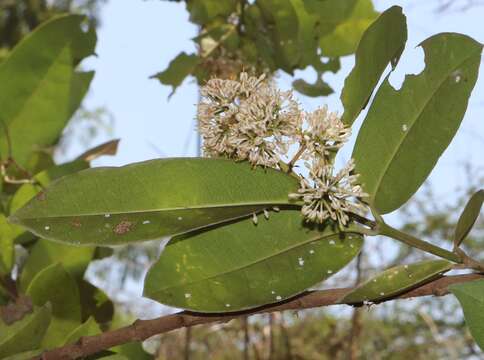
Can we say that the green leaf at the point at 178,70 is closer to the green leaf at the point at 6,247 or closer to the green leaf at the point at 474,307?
the green leaf at the point at 6,247

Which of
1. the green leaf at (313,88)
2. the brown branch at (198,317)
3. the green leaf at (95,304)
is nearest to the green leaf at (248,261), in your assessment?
the brown branch at (198,317)

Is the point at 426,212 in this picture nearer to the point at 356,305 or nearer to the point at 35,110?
the point at 35,110

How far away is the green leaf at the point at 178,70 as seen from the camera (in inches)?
64.2

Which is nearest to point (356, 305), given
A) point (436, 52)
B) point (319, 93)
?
point (436, 52)

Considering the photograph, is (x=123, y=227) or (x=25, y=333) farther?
(x=25, y=333)

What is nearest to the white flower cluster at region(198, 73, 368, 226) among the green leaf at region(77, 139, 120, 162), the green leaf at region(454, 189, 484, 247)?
the green leaf at region(454, 189, 484, 247)

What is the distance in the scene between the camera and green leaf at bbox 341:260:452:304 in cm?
79

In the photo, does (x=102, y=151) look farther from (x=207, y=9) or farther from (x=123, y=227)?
(x=123, y=227)

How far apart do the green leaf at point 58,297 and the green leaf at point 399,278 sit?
55cm

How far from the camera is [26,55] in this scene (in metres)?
1.50

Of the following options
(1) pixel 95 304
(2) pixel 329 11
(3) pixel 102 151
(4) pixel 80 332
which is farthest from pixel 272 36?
(4) pixel 80 332

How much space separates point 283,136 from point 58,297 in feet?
1.66

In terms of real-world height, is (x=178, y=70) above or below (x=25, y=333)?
above

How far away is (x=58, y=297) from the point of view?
3.89 ft
